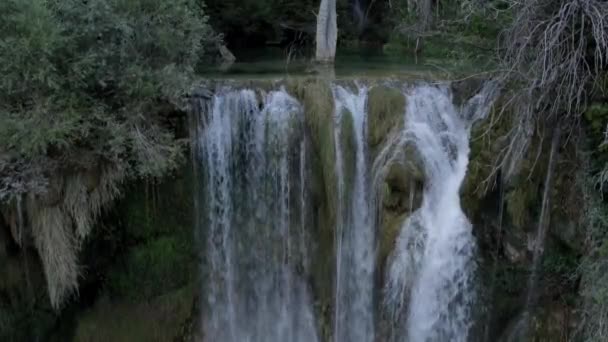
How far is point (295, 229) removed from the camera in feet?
20.4

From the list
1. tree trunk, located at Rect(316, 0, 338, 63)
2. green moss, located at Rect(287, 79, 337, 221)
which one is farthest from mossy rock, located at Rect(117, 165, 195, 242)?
tree trunk, located at Rect(316, 0, 338, 63)

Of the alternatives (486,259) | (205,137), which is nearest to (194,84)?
(205,137)

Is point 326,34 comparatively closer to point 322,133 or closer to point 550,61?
point 322,133

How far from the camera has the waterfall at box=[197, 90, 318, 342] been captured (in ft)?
20.3

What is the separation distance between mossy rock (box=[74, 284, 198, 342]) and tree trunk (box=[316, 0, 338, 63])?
657 centimetres

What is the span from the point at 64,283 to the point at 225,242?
166 cm

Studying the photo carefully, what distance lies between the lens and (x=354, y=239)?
6168 millimetres

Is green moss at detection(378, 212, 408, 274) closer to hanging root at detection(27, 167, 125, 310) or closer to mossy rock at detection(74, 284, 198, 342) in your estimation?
mossy rock at detection(74, 284, 198, 342)

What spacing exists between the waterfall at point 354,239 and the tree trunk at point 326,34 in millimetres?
5261

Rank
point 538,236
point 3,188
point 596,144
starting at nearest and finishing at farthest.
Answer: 1. point 3,188
2. point 596,144
3. point 538,236

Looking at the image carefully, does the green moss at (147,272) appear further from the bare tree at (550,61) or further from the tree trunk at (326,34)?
the tree trunk at (326,34)

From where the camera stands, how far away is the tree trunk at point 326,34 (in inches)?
447

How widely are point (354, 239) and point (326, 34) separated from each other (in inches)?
248

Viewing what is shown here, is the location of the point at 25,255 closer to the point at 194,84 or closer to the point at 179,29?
the point at 194,84
